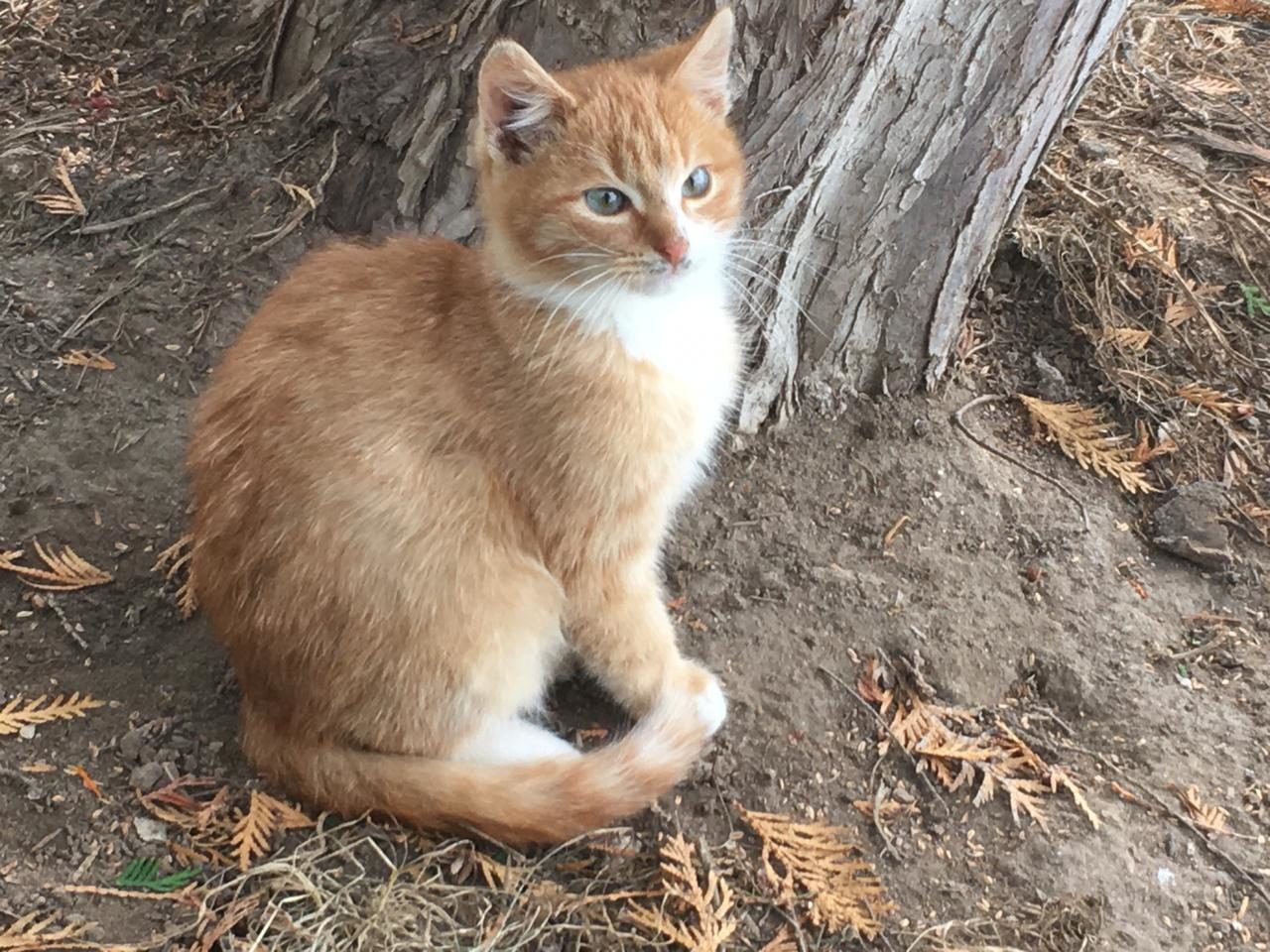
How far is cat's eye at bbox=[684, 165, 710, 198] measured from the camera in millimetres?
2121

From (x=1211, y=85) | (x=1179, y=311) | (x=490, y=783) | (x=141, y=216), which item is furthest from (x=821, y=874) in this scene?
(x=1211, y=85)

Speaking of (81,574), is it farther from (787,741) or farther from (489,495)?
(787,741)

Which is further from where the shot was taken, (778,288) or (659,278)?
(778,288)

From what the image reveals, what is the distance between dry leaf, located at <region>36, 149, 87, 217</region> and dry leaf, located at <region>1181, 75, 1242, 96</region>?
3643 millimetres

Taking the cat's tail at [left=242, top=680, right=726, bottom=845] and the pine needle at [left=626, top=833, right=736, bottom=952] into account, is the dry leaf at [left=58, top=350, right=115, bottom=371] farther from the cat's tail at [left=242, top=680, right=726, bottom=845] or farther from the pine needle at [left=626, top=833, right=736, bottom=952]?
the pine needle at [left=626, top=833, right=736, bottom=952]

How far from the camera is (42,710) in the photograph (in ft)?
7.24

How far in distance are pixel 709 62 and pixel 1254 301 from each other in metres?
2.00

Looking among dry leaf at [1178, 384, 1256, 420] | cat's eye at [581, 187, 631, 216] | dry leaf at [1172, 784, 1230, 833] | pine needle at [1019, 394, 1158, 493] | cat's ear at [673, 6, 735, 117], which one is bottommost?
dry leaf at [1172, 784, 1230, 833]

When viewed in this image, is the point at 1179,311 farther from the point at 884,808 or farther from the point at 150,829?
the point at 150,829

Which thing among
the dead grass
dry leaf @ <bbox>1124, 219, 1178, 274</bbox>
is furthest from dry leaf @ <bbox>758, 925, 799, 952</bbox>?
dry leaf @ <bbox>1124, 219, 1178, 274</bbox>

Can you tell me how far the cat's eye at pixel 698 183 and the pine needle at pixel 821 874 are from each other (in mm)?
1225

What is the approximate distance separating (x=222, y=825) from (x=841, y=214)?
1.89 metres

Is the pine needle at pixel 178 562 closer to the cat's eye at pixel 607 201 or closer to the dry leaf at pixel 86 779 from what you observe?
the dry leaf at pixel 86 779

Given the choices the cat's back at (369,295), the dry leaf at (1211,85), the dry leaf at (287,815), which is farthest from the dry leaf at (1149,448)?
the dry leaf at (287,815)
